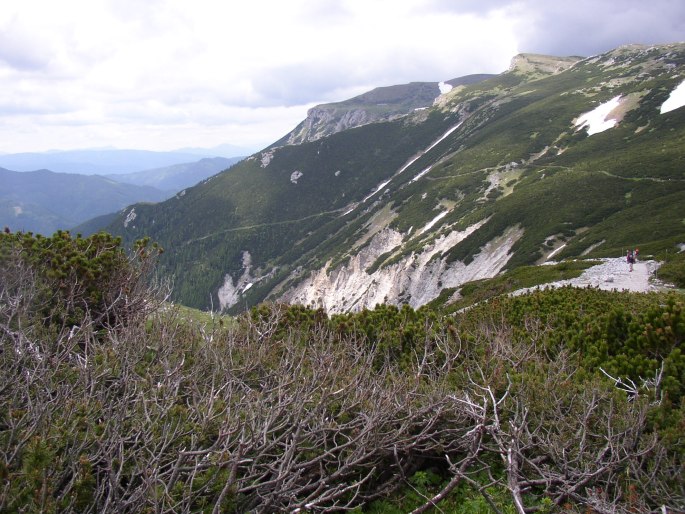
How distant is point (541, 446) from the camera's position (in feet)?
19.6

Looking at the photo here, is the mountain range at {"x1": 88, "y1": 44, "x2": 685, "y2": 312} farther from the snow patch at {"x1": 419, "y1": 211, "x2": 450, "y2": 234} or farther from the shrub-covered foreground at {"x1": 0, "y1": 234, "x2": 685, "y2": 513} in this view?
the shrub-covered foreground at {"x1": 0, "y1": 234, "x2": 685, "y2": 513}

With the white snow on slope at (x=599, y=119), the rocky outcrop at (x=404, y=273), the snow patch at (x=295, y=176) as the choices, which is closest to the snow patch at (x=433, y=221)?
the rocky outcrop at (x=404, y=273)

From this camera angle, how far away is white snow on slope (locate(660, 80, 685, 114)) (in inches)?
2902

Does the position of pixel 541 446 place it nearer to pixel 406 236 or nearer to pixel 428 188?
pixel 406 236

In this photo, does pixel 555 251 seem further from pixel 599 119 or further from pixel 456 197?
pixel 599 119

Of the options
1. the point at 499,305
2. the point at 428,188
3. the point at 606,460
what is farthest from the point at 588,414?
the point at 428,188

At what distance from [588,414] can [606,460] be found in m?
0.64

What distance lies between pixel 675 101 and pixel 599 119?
12.9 m

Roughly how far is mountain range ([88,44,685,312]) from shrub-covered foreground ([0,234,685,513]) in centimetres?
395

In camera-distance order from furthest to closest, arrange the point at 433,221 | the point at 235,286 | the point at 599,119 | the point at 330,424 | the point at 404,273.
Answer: the point at 235,286 → the point at 599,119 → the point at 433,221 → the point at 404,273 → the point at 330,424

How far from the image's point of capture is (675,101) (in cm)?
7544

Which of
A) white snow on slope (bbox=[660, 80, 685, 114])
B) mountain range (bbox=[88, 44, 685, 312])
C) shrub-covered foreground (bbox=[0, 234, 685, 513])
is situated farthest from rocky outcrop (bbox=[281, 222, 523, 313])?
white snow on slope (bbox=[660, 80, 685, 114])

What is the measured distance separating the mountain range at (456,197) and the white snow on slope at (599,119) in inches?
15.8

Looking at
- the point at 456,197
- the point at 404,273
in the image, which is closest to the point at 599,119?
→ the point at 456,197
